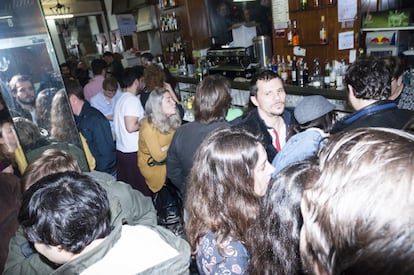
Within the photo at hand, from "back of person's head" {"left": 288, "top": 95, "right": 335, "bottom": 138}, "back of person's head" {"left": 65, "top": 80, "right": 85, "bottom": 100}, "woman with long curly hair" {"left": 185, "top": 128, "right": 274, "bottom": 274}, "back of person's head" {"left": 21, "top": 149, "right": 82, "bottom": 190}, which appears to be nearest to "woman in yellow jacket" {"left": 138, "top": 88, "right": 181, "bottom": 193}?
"back of person's head" {"left": 65, "top": 80, "right": 85, "bottom": 100}

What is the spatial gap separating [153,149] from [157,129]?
18 centimetres

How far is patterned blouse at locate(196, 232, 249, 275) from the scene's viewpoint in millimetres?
1144

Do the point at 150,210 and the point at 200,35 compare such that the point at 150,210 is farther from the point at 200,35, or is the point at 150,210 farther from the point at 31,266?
the point at 200,35

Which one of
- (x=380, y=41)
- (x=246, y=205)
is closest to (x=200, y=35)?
(x=380, y=41)

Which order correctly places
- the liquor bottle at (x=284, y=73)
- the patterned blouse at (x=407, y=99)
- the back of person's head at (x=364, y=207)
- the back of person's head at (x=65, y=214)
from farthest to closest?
1. the liquor bottle at (x=284, y=73)
2. the patterned blouse at (x=407, y=99)
3. the back of person's head at (x=65, y=214)
4. the back of person's head at (x=364, y=207)

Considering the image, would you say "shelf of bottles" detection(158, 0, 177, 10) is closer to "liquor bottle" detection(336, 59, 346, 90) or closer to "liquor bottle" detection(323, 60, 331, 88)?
"liquor bottle" detection(323, 60, 331, 88)

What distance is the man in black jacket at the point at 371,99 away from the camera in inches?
69.1

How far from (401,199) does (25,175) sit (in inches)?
68.5

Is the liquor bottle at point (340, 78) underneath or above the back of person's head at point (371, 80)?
underneath

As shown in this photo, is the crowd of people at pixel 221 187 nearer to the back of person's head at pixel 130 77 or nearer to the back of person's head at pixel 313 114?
the back of person's head at pixel 313 114

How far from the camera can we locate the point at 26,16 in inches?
76.5

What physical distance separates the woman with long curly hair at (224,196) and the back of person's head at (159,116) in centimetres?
135

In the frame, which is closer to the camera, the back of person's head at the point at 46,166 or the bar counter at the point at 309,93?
the back of person's head at the point at 46,166

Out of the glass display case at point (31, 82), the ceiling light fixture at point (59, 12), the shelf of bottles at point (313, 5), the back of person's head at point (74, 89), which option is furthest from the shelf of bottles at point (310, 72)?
the ceiling light fixture at point (59, 12)
